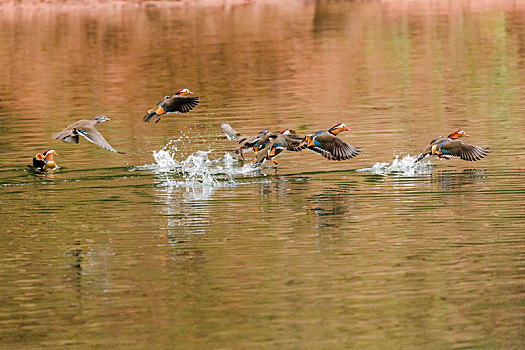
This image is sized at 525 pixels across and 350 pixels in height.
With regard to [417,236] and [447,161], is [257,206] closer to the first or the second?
[417,236]

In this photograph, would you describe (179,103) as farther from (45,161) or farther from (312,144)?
(312,144)

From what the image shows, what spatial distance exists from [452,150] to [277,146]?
290 centimetres

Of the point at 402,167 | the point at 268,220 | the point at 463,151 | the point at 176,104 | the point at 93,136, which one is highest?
the point at 176,104

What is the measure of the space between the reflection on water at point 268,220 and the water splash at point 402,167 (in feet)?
0.17

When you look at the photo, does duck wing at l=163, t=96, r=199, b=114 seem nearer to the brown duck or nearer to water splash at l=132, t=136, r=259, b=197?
water splash at l=132, t=136, r=259, b=197

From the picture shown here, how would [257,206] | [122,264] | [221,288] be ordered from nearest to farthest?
[221,288]
[122,264]
[257,206]

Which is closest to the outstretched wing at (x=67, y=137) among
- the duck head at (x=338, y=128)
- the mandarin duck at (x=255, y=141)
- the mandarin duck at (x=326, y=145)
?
the mandarin duck at (x=255, y=141)

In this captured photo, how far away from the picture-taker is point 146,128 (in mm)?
28062

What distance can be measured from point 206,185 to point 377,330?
342 inches

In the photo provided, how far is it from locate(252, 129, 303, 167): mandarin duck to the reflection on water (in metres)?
0.31

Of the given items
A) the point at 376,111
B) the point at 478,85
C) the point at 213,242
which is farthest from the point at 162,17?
the point at 213,242

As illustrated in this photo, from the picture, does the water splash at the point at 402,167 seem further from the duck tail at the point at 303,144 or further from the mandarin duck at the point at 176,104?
the mandarin duck at the point at 176,104

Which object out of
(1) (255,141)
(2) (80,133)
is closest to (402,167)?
(1) (255,141)

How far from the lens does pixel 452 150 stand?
20.2 metres
